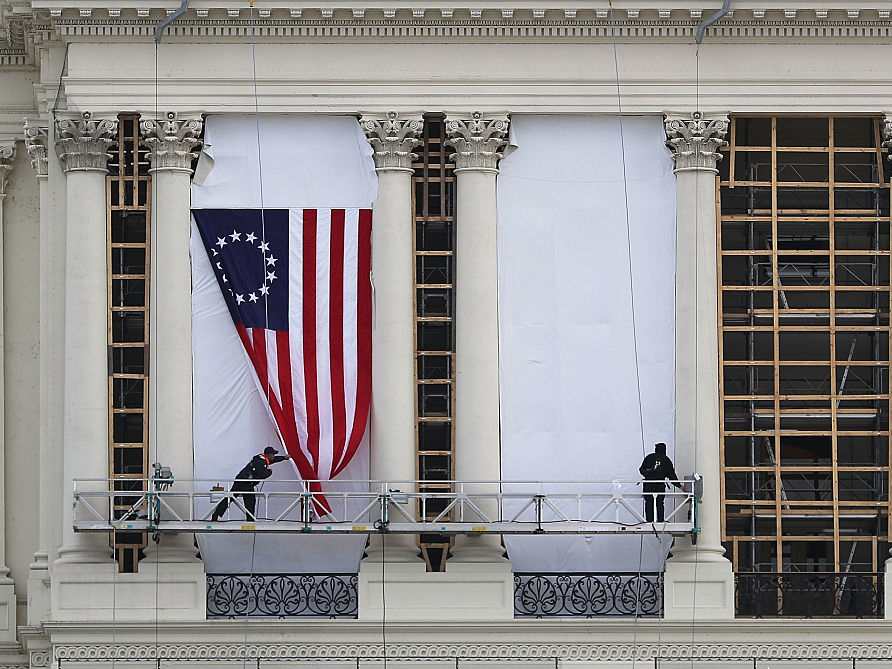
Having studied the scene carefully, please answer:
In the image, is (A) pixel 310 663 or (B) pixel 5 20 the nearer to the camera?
(A) pixel 310 663

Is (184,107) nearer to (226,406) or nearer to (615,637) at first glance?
(226,406)

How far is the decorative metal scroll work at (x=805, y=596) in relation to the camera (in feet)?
112

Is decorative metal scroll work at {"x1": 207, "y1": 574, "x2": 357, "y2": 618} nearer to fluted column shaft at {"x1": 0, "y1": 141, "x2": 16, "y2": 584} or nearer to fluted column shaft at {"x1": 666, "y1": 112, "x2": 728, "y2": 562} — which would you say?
fluted column shaft at {"x1": 0, "y1": 141, "x2": 16, "y2": 584}

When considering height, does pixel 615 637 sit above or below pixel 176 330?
below

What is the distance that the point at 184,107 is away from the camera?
1353 inches

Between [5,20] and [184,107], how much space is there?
13.2 feet

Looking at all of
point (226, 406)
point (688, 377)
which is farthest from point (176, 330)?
point (688, 377)

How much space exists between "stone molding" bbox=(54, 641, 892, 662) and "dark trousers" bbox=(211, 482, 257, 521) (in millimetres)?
2181

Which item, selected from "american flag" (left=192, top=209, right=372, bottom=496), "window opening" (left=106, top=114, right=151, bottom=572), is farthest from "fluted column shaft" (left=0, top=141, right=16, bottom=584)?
"american flag" (left=192, top=209, right=372, bottom=496)

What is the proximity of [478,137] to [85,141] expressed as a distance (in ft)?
21.6

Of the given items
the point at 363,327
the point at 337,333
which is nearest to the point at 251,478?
the point at 337,333

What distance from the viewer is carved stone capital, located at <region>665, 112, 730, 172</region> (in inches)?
1356

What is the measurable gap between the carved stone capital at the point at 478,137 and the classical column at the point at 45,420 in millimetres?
6952

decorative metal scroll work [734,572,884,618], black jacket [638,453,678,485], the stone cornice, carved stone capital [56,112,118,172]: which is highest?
the stone cornice
